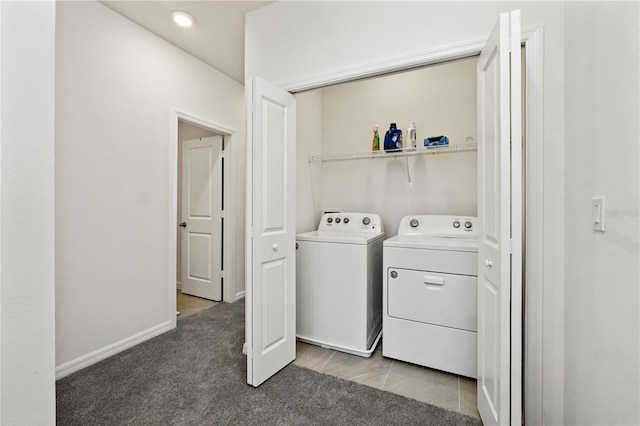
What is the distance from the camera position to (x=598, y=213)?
3.35 ft

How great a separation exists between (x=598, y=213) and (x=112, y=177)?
9.43 ft

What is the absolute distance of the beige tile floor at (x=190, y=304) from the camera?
3.13 metres

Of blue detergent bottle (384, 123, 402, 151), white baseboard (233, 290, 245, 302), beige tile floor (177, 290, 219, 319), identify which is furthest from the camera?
white baseboard (233, 290, 245, 302)

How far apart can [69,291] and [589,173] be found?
2.95 meters

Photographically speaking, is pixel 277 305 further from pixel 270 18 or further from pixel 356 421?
pixel 270 18

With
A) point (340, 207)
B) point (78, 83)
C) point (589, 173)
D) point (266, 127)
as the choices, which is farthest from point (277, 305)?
point (78, 83)

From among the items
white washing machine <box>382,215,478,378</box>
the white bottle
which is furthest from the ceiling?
white washing machine <box>382,215,478,378</box>

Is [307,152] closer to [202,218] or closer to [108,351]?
[202,218]

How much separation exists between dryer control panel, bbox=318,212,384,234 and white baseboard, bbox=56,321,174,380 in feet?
5.57

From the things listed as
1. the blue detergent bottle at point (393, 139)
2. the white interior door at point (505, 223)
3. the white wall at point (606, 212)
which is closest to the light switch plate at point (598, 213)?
the white wall at point (606, 212)

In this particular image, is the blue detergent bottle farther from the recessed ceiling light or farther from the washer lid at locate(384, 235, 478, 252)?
the recessed ceiling light

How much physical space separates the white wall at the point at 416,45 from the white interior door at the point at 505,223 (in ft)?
0.97

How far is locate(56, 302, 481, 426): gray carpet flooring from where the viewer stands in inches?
60.2

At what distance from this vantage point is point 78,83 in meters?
2.05
